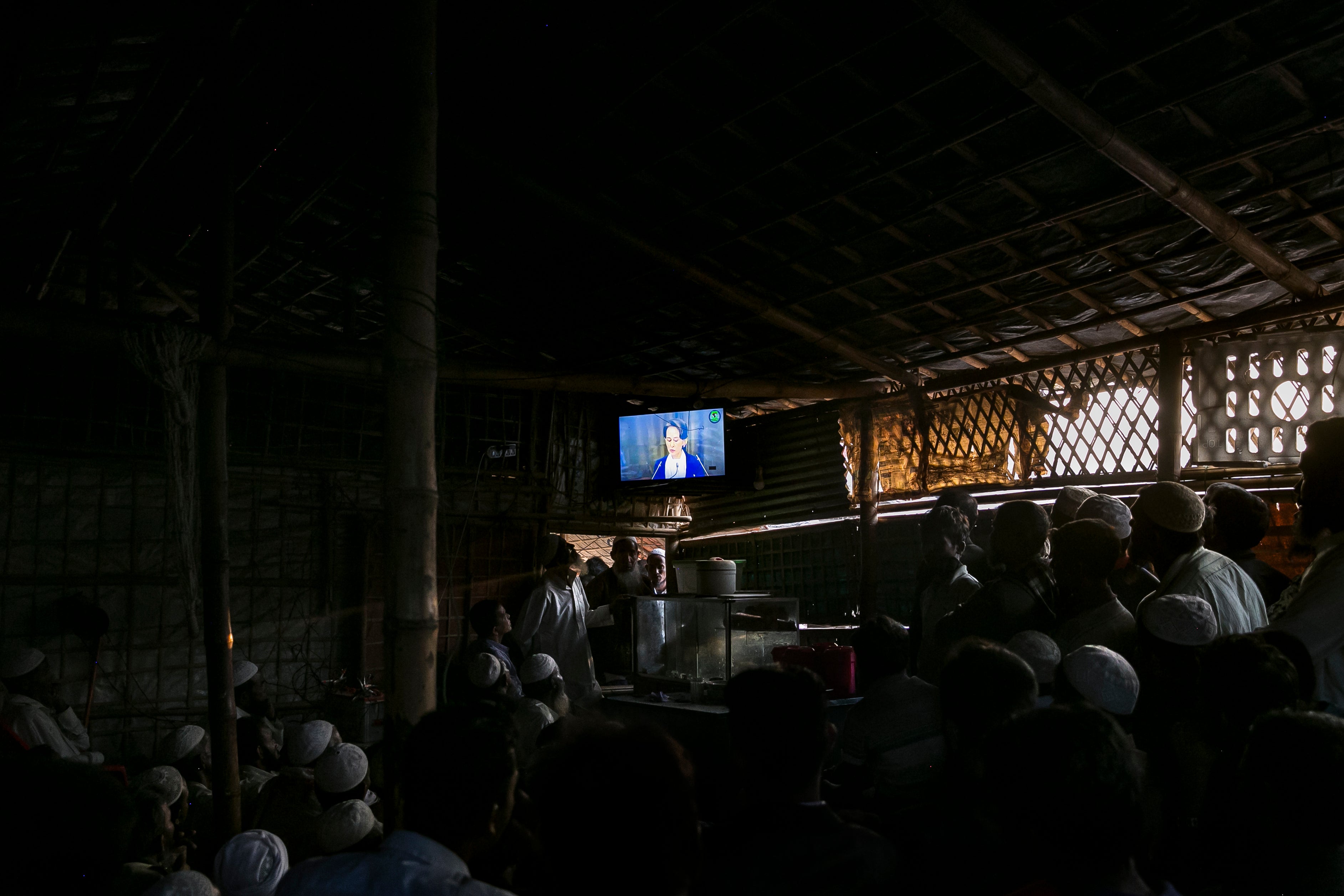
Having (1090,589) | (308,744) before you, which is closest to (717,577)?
(308,744)

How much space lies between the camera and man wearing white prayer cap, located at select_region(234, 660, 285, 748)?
5852 millimetres

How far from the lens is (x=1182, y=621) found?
2262 millimetres

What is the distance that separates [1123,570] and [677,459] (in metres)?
5.15

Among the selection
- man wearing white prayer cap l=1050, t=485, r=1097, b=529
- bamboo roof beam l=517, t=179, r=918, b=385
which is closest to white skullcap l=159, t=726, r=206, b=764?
bamboo roof beam l=517, t=179, r=918, b=385

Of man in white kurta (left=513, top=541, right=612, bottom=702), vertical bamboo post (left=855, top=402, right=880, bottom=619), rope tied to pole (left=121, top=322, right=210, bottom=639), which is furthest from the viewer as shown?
vertical bamboo post (left=855, top=402, right=880, bottom=619)

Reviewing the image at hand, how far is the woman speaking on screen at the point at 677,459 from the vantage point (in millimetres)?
8227

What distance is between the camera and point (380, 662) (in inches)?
313

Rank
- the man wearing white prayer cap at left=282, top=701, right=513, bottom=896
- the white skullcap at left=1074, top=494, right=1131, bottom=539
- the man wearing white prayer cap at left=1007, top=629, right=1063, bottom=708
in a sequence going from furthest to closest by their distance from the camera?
the white skullcap at left=1074, top=494, right=1131, bottom=539, the man wearing white prayer cap at left=1007, top=629, right=1063, bottom=708, the man wearing white prayer cap at left=282, top=701, right=513, bottom=896

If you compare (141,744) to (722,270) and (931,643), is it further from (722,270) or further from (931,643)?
(931,643)

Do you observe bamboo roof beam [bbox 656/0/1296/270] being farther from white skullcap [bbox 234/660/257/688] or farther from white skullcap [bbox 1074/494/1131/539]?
white skullcap [bbox 234/660/257/688]

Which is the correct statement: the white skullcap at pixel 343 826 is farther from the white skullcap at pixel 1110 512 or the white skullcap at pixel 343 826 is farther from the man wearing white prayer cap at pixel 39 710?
the white skullcap at pixel 1110 512

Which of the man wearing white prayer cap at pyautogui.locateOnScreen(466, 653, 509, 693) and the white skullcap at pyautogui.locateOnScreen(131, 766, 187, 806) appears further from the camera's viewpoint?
the man wearing white prayer cap at pyautogui.locateOnScreen(466, 653, 509, 693)

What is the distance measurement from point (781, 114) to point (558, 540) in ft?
11.6

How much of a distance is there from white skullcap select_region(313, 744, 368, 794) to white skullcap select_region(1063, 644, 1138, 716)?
8.98 ft
